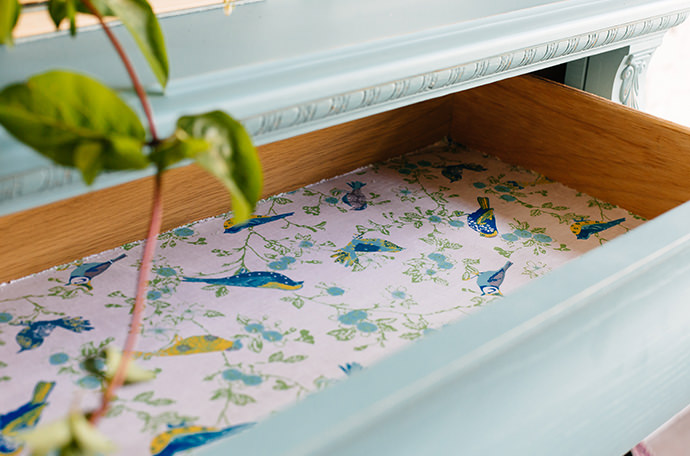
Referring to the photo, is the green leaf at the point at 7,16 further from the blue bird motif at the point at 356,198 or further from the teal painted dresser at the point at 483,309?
the blue bird motif at the point at 356,198

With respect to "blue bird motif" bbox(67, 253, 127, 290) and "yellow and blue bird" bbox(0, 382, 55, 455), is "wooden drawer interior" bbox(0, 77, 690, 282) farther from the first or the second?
"yellow and blue bird" bbox(0, 382, 55, 455)

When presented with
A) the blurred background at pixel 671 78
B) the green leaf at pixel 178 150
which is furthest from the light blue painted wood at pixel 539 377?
the blurred background at pixel 671 78

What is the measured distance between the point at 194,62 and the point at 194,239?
0.85 feet

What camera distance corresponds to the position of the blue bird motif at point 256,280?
544mm

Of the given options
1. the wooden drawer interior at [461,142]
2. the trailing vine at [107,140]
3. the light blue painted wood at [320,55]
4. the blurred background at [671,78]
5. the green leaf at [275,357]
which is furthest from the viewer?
the blurred background at [671,78]

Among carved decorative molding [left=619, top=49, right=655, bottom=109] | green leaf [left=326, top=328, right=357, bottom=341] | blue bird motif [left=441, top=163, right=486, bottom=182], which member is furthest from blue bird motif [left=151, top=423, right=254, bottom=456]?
carved decorative molding [left=619, top=49, right=655, bottom=109]

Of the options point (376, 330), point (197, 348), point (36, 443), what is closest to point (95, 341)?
point (197, 348)

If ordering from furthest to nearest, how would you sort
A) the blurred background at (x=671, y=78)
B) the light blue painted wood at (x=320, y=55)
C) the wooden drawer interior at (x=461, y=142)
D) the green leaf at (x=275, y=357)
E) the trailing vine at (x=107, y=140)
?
the blurred background at (x=671, y=78) < the wooden drawer interior at (x=461, y=142) < the green leaf at (x=275, y=357) < the light blue painted wood at (x=320, y=55) < the trailing vine at (x=107, y=140)

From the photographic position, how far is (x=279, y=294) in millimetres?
533

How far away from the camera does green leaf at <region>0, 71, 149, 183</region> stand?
225 millimetres

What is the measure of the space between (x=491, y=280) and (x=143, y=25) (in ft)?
1.20

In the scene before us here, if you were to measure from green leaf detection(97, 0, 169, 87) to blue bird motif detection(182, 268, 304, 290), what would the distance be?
26cm

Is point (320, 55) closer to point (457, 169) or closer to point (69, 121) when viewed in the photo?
point (69, 121)

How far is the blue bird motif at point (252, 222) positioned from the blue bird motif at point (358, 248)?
9 cm
